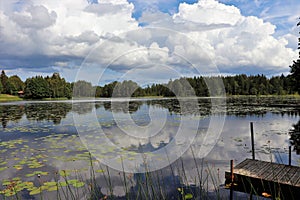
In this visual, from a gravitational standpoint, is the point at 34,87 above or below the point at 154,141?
above

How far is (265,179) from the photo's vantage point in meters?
4.64

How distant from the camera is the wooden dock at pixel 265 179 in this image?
14.6ft

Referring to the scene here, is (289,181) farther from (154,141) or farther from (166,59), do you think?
(154,141)

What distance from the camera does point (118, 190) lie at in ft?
15.8

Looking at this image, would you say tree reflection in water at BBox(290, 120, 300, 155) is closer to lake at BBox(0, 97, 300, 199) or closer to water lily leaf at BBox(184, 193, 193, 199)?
lake at BBox(0, 97, 300, 199)

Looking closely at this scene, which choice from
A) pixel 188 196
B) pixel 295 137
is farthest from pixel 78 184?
pixel 295 137

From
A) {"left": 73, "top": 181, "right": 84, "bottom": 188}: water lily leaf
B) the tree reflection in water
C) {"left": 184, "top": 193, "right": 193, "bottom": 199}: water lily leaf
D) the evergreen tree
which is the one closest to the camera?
{"left": 184, "top": 193, "right": 193, "bottom": 199}: water lily leaf

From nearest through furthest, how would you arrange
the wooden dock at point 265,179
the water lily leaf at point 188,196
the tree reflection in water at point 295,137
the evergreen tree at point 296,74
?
1. the water lily leaf at point 188,196
2. the wooden dock at point 265,179
3. the tree reflection in water at point 295,137
4. the evergreen tree at point 296,74

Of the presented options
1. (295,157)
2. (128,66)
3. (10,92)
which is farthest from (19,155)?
(10,92)

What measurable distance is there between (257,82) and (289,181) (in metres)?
76.7

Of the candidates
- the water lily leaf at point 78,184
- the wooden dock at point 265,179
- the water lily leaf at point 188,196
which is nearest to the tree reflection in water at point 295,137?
the wooden dock at point 265,179

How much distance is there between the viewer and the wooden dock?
14.6 ft

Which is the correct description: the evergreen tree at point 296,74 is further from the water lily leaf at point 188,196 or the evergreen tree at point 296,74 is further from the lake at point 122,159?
the water lily leaf at point 188,196

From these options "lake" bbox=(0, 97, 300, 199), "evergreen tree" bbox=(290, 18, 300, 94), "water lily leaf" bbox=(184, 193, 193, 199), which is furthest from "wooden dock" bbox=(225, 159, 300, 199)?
"evergreen tree" bbox=(290, 18, 300, 94)
